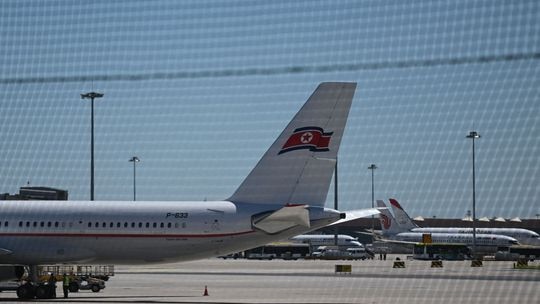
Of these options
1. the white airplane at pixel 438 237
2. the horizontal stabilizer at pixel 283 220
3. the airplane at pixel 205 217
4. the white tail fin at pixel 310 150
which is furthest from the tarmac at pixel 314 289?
the white airplane at pixel 438 237

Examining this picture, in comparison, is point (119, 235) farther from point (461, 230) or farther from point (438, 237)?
point (461, 230)

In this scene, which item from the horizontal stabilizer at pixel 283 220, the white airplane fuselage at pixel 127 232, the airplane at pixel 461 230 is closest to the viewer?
the horizontal stabilizer at pixel 283 220

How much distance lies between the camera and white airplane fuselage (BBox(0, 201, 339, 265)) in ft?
107

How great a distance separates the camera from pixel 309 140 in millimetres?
31500

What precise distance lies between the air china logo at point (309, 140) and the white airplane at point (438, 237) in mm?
55649

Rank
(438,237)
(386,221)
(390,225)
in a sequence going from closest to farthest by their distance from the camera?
(438,237) < (386,221) < (390,225)

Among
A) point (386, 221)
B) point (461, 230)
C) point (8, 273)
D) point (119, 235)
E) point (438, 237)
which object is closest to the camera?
point (8, 273)

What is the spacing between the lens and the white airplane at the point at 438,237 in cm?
8819

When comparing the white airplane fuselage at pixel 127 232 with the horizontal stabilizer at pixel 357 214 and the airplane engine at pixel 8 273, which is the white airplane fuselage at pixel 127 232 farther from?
the horizontal stabilizer at pixel 357 214

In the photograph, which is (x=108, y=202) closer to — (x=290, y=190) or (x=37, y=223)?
(x=37, y=223)

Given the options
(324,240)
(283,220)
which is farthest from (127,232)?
(324,240)

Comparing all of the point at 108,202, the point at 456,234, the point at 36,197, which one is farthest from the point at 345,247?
the point at 108,202

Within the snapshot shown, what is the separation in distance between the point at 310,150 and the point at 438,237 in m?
63.6

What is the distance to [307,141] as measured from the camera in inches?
1240
